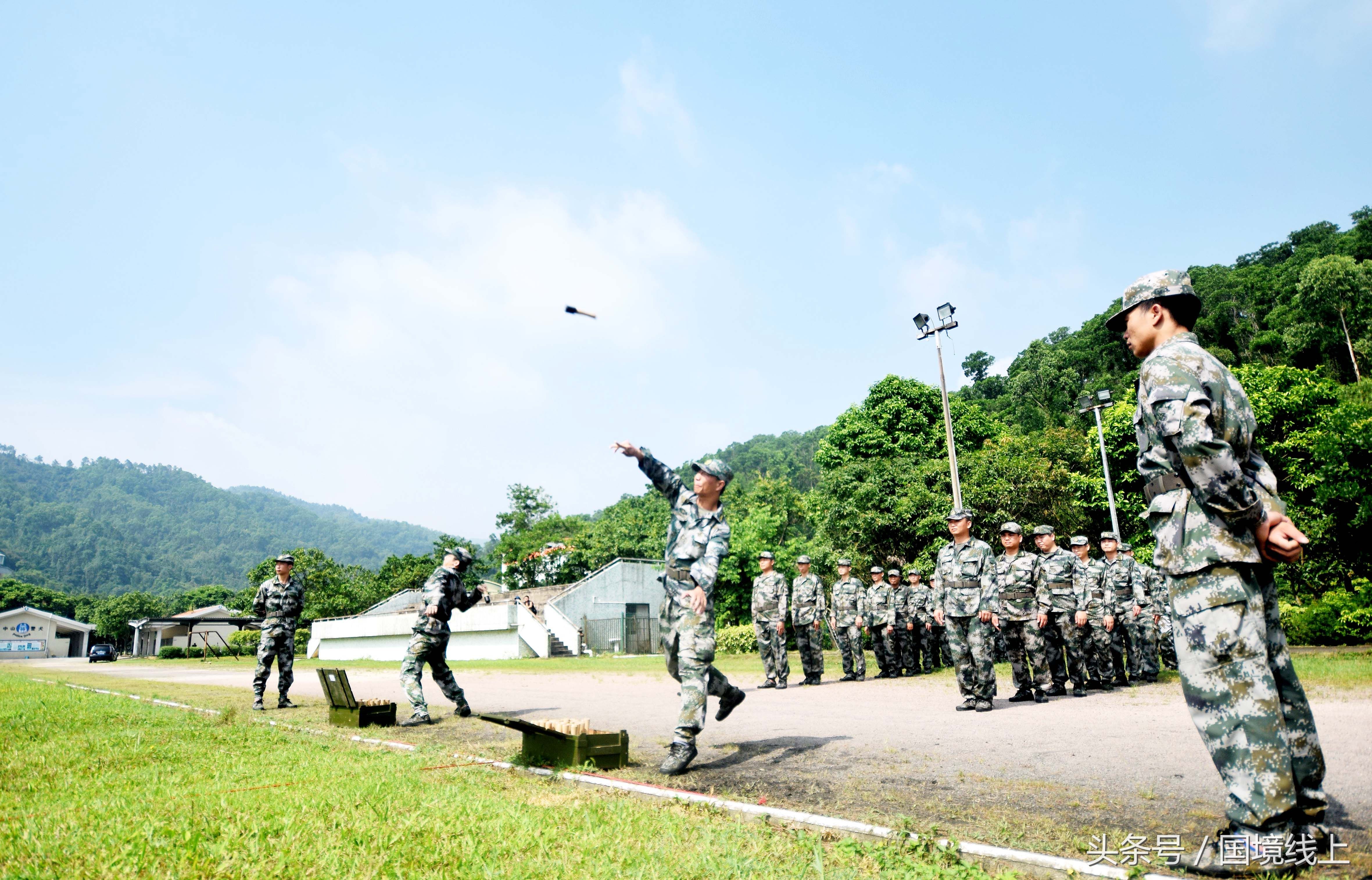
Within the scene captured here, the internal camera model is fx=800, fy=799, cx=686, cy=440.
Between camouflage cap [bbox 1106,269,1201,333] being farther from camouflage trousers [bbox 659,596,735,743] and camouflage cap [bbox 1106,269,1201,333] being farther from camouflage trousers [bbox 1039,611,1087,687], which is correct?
camouflage trousers [bbox 1039,611,1087,687]

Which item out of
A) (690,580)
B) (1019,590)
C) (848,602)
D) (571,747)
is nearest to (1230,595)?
(690,580)

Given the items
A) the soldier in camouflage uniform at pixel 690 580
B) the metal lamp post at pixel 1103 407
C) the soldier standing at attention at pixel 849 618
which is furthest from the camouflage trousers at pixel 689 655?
the metal lamp post at pixel 1103 407

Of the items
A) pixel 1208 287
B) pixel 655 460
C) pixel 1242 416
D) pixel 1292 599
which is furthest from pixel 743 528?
pixel 1242 416

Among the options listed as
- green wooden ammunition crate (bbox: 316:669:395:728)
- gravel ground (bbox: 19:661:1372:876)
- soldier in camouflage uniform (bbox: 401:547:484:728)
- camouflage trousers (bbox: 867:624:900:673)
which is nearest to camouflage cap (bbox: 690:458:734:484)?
gravel ground (bbox: 19:661:1372:876)

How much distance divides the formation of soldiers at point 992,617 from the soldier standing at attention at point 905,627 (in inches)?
0.9

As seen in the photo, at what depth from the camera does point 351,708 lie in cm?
874

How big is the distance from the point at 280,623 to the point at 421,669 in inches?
A: 156

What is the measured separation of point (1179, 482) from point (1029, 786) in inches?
86.7

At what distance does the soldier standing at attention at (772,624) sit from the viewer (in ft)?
45.9

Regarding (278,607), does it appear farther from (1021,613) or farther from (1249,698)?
(1249,698)

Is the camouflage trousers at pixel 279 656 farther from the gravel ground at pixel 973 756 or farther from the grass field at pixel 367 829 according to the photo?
the grass field at pixel 367 829

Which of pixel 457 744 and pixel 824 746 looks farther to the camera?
pixel 457 744

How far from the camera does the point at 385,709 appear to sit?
8.81 m

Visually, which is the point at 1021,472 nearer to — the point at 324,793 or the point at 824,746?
the point at 824,746
